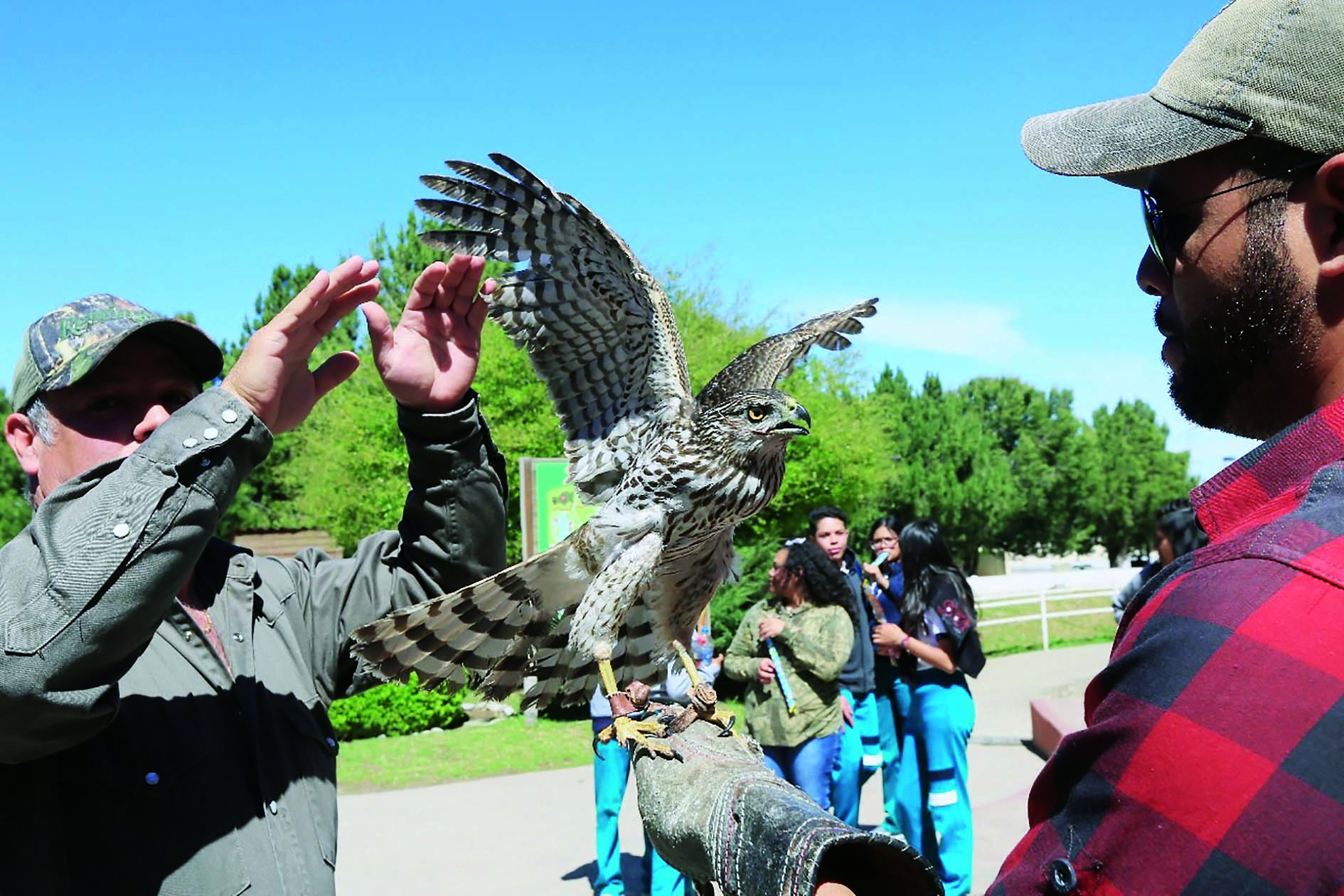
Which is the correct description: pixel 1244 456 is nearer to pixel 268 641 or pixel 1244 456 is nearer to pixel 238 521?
pixel 268 641

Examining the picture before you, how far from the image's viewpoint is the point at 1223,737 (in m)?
1.02

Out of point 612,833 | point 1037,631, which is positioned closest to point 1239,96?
point 612,833

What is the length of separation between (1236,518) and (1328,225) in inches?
15.5

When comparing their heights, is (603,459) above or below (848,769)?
above

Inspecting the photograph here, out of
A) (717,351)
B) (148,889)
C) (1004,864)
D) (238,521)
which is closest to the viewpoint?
(1004,864)

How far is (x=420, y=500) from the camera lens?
2.69 metres

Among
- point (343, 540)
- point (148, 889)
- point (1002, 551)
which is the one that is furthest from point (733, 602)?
point (1002, 551)

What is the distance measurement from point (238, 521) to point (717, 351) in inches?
772

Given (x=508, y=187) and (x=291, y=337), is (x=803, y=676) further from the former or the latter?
(x=291, y=337)

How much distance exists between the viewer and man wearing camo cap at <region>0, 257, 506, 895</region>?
1647mm

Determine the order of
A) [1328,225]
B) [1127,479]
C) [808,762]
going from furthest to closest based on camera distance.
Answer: [1127,479] < [808,762] < [1328,225]

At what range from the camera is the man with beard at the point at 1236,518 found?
3.25ft

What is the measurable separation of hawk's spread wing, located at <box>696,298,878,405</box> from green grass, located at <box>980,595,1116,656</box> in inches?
599

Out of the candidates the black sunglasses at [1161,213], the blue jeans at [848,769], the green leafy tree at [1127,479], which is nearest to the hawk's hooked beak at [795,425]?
the black sunglasses at [1161,213]
